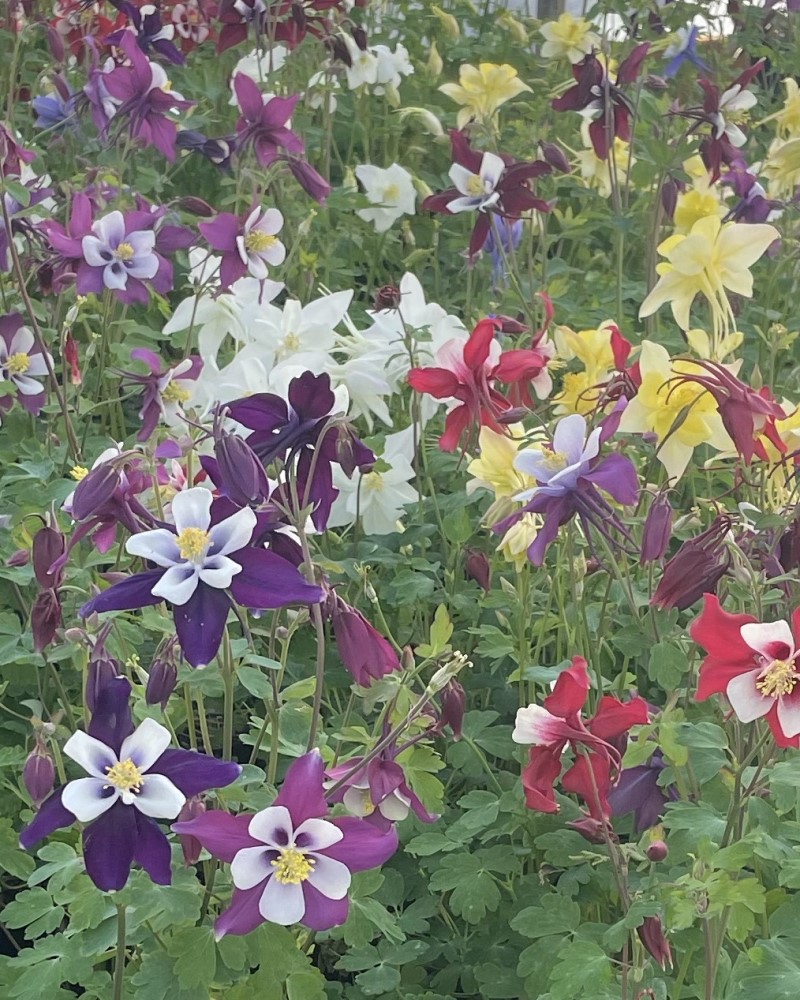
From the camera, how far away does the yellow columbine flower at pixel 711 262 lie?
45.0 inches

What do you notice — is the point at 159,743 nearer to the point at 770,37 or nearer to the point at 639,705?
the point at 639,705

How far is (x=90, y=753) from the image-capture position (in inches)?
30.7

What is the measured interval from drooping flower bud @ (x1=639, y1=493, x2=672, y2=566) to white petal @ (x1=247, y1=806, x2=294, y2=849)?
15.4 inches

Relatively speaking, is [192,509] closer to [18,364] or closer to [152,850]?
[152,850]

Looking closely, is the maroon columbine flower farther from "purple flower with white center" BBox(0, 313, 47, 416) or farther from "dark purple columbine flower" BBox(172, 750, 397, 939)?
"dark purple columbine flower" BBox(172, 750, 397, 939)

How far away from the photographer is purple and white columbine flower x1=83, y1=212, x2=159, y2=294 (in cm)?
159

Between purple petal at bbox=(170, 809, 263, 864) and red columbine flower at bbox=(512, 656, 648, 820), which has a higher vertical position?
purple petal at bbox=(170, 809, 263, 864)

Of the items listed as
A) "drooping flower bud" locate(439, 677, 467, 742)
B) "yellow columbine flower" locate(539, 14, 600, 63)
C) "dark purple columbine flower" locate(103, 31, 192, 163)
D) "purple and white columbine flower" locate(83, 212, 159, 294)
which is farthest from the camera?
"yellow columbine flower" locate(539, 14, 600, 63)

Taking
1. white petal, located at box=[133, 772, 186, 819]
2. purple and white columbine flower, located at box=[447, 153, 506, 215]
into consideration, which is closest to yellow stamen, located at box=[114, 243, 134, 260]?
purple and white columbine flower, located at box=[447, 153, 506, 215]

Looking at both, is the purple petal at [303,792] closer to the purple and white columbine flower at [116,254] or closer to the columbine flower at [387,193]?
the purple and white columbine flower at [116,254]

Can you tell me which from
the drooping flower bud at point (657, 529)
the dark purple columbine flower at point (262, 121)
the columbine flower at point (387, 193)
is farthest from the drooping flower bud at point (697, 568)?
the columbine flower at point (387, 193)

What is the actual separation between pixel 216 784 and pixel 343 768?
193 millimetres

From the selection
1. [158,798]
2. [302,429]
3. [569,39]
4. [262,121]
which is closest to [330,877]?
[158,798]

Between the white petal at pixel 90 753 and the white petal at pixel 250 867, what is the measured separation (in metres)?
0.10
